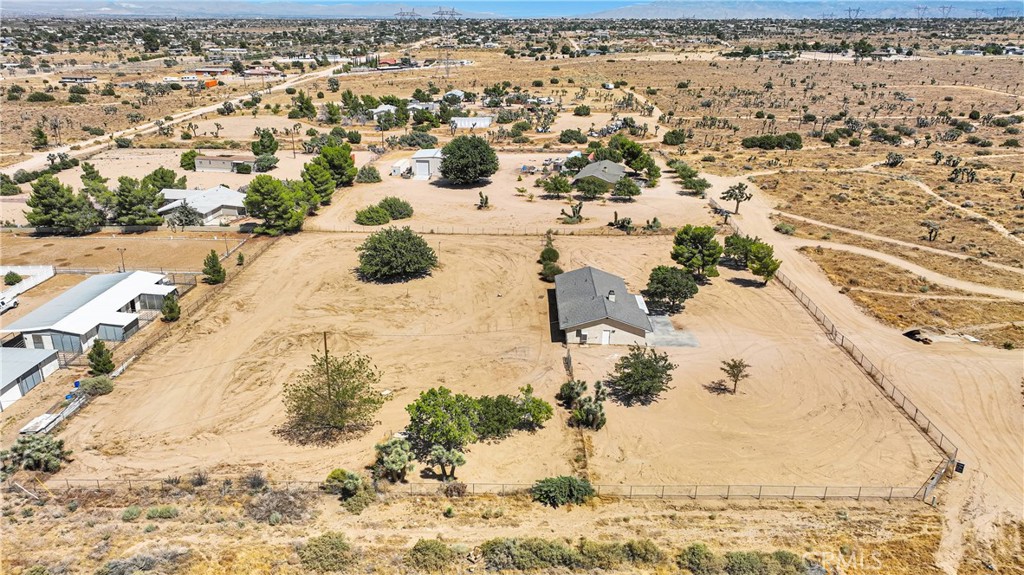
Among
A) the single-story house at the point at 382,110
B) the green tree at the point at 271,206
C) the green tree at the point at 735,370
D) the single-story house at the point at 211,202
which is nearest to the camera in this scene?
the green tree at the point at 735,370

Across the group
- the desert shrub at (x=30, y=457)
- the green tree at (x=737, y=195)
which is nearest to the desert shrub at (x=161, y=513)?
the desert shrub at (x=30, y=457)

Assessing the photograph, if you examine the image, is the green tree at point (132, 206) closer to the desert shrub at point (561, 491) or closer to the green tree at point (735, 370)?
the desert shrub at point (561, 491)

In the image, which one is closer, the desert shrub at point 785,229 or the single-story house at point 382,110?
the desert shrub at point 785,229

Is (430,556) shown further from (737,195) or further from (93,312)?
(737,195)

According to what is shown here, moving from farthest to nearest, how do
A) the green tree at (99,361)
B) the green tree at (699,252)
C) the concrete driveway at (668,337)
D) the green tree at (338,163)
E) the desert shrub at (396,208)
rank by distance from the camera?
the green tree at (338,163)
the desert shrub at (396,208)
the green tree at (699,252)
the concrete driveway at (668,337)
the green tree at (99,361)

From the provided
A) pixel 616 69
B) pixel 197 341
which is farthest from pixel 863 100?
pixel 197 341

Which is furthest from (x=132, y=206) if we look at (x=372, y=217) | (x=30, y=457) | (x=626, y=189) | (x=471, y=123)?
(x=471, y=123)

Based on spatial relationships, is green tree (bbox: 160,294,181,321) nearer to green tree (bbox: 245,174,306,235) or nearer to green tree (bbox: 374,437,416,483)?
green tree (bbox: 245,174,306,235)
